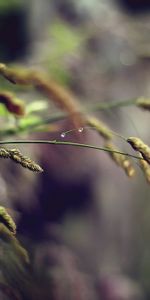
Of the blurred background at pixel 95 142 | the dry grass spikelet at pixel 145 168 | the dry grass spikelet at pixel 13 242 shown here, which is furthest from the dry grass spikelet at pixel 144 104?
the blurred background at pixel 95 142

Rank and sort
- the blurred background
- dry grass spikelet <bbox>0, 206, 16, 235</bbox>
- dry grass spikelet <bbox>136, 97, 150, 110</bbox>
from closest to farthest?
dry grass spikelet <bbox>0, 206, 16, 235</bbox>, dry grass spikelet <bbox>136, 97, 150, 110</bbox>, the blurred background

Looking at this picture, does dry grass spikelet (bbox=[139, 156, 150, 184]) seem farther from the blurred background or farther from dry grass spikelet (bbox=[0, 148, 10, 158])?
the blurred background

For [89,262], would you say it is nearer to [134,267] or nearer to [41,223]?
[134,267]

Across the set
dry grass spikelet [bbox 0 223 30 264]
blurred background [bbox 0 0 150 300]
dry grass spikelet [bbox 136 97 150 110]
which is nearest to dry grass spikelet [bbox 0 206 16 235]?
dry grass spikelet [bbox 0 223 30 264]

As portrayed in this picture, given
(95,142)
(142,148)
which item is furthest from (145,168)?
(95,142)

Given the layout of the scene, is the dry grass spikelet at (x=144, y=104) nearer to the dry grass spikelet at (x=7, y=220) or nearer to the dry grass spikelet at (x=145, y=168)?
the dry grass spikelet at (x=145, y=168)

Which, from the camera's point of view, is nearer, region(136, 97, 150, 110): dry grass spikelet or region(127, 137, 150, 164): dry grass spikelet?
region(127, 137, 150, 164): dry grass spikelet

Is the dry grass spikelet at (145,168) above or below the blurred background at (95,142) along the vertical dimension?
below

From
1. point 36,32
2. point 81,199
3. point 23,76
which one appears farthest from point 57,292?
point 36,32
